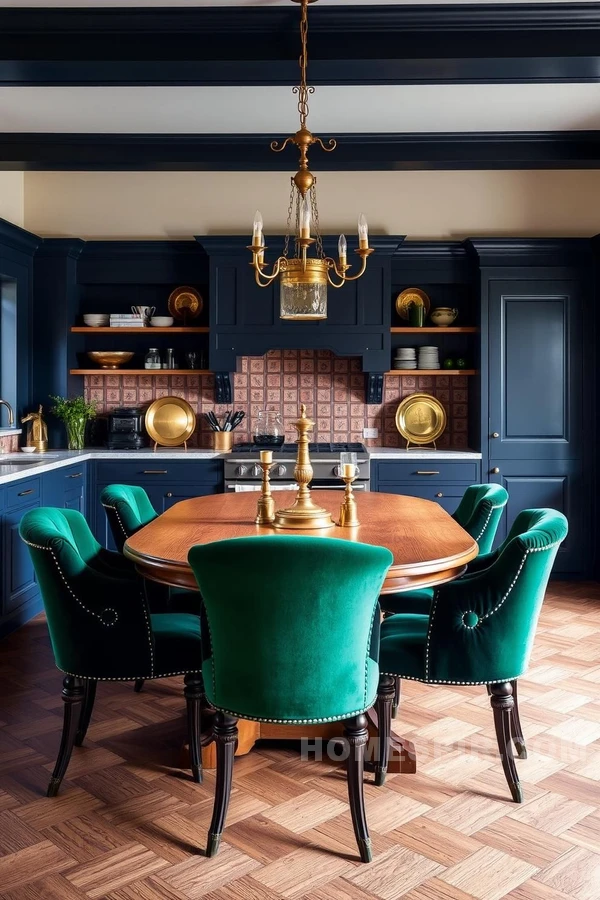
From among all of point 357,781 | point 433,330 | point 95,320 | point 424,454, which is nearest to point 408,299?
point 433,330

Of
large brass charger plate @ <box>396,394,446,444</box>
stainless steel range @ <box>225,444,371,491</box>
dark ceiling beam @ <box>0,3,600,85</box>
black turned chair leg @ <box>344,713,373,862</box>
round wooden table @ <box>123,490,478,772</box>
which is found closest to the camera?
black turned chair leg @ <box>344,713,373,862</box>

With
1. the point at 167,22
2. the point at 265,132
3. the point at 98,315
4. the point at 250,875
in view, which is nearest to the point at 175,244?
the point at 98,315

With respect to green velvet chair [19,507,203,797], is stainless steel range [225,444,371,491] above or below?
above

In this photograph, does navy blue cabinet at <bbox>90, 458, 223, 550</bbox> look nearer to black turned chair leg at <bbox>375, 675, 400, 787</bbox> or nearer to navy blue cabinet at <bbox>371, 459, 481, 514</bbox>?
navy blue cabinet at <bbox>371, 459, 481, 514</bbox>

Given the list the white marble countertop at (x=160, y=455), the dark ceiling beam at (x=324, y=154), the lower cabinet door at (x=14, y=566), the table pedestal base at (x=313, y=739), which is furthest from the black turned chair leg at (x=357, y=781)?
the dark ceiling beam at (x=324, y=154)

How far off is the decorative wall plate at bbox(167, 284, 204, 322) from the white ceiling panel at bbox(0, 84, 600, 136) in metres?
1.27

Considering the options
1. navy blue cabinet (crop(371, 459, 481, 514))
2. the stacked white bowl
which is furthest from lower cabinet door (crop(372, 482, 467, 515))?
the stacked white bowl

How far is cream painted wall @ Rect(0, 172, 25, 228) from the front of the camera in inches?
217

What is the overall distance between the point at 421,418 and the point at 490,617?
11.4ft

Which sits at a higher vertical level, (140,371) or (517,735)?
(140,371)

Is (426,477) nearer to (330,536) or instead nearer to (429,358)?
(429,358)

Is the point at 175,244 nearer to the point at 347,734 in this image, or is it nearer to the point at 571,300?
the point at 571,300

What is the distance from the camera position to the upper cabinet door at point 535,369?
5414mm

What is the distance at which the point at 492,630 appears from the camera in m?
2.44
